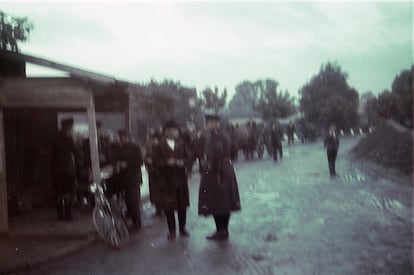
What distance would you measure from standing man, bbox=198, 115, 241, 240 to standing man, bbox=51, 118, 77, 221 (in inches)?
79.0

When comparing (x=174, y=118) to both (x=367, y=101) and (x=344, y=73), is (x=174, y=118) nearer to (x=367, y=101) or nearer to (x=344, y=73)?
(x=344, y=73)

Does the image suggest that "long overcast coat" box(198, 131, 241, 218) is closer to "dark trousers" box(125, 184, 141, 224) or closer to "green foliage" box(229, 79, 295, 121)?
"green foliage" box(229, 79, 295, 121)

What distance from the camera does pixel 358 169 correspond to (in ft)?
32.9

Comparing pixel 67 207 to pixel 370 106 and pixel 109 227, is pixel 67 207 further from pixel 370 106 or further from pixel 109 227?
pixel 370 106

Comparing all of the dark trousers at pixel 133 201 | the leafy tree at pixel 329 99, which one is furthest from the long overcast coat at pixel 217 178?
the leafy tree at pixel 329 99

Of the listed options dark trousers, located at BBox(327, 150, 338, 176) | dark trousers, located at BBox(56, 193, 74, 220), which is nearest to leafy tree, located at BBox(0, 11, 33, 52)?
dark trousers, located at BBox(56, 193, 74, 220)

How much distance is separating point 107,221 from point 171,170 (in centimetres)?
97

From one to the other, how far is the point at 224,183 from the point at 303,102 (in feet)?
6.22

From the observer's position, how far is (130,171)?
5840 mm

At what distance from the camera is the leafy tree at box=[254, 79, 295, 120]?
209 inches

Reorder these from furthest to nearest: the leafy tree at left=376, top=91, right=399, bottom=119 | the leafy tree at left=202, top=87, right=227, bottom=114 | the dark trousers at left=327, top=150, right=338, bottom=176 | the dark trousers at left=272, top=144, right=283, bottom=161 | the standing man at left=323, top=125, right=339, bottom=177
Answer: the dark trousers at left=327, top=150, right=338, bottom=176 → the standing man at left=323, top=125, right=339, bottom=177 → the dark trousers at left=272, top=144, right=283, bottom=161 → the leafy tree at left=376, top=91, right=399, bottom=119 → the leafy tree at left=202, top=87, right=227, bottom=114

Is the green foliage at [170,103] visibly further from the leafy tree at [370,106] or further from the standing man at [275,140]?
the leafy tree at [370,106]

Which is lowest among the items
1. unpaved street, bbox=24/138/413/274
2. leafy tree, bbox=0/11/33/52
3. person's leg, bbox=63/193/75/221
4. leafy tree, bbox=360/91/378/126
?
unpaved street, bbox=24/138/413/274

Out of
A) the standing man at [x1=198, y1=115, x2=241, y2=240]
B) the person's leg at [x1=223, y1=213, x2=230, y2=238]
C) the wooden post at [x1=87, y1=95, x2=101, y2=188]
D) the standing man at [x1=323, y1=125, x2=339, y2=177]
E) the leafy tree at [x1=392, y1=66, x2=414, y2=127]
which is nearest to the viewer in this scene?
the standing man at [x1=198, y1=115, x2=241, y2=240]
